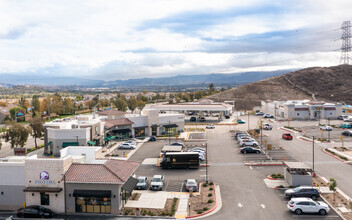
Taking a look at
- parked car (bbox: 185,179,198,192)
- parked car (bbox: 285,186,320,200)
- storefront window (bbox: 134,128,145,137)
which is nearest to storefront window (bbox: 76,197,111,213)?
parked car (bbox: 185,179,198,192)

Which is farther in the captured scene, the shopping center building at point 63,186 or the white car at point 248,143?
the white car at point 248,143

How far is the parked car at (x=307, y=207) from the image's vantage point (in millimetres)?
24031

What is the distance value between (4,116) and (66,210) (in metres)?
90.1

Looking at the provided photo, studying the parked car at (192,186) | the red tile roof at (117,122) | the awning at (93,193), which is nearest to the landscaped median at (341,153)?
the parked car at (192,186)

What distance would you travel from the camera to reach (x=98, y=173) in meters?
25.6

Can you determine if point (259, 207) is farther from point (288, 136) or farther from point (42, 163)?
point (288, 136)

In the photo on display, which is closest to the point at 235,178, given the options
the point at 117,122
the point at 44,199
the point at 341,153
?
the point at 44,199

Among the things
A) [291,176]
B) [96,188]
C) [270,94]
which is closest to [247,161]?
[291,176]

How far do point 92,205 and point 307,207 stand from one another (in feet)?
57.5

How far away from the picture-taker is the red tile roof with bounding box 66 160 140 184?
2481cm

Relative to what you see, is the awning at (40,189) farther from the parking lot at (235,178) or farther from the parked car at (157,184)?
the parking lot at (235,178)

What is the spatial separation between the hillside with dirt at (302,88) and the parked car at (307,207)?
113 m

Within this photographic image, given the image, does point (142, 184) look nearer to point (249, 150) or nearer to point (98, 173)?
point (98, 173)

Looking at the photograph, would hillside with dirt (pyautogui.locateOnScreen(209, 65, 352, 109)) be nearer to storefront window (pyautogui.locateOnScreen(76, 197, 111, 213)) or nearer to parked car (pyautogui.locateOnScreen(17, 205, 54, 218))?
storefront window (pyautogui.locateOnScreen(76, 197, 111, 213))
